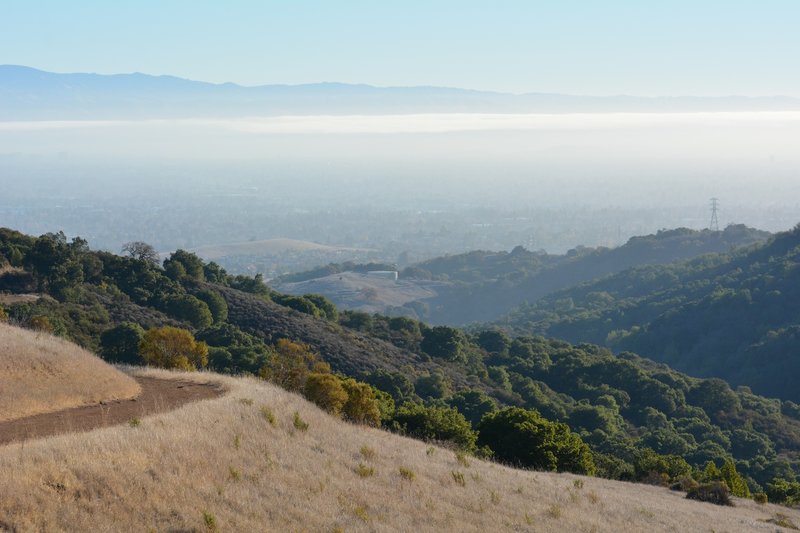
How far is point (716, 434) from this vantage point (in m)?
54.3

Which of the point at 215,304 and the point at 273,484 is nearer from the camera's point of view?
the point at 273,484

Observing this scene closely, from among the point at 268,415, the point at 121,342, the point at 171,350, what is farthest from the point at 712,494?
the point at 121,342

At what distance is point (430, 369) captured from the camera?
5812cm

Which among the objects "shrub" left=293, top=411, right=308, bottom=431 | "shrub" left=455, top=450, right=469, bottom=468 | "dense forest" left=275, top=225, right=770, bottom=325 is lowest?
"dense forest" left=275, top=225, right=770, bottom=325

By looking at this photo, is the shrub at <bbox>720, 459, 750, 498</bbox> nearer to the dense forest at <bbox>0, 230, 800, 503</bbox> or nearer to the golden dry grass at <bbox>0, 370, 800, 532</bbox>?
the dense forest at <bbox>0, 230, 800, 503</bbox>

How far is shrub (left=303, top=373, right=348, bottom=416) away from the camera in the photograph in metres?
21.1

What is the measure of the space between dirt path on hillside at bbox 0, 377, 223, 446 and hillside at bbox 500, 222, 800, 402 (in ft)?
237

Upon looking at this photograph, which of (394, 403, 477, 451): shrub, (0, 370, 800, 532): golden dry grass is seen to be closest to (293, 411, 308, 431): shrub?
(0, 370, 800, 532): golden dry grass

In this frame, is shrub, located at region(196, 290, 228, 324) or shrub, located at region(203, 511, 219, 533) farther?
shrub, located at region(196, 290, 228, 324)

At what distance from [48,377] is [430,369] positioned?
1692 inches

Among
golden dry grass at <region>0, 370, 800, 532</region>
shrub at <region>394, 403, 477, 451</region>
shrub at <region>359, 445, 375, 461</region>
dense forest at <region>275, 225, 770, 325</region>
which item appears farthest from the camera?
dense forest at <region>275, 225, 770, 325</region>

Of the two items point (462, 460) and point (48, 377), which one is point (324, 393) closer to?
point (462, 460)

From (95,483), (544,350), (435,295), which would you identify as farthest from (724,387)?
(435,295)

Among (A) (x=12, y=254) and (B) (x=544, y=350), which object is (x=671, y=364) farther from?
(A) (x=12, y=254)
